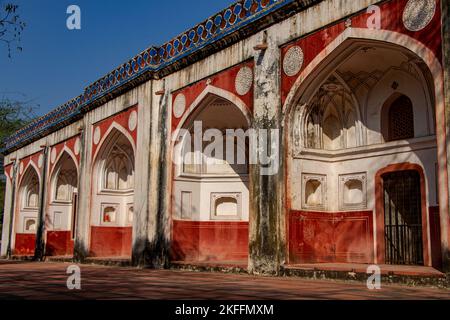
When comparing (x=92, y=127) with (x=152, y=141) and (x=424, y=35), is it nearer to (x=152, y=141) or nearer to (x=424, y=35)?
(x=152, y=141)

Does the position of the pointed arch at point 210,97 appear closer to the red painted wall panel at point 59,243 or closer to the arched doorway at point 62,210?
the arched doorway at point 62,210

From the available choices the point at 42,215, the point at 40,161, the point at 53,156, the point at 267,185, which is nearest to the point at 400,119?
the point at 267,185

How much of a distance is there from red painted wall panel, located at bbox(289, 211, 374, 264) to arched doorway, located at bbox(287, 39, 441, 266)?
0.02 m

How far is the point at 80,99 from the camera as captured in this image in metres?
16.7

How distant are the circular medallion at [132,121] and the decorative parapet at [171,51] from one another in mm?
830

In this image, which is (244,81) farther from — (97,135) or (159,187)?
(97,135)

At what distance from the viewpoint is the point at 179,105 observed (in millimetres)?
12086

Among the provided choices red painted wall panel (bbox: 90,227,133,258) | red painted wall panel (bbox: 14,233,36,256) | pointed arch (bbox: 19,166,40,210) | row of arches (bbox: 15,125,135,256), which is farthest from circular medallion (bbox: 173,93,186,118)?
red painted wall panel (bbox: 14,233,36,256)

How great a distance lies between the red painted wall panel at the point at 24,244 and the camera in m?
20.7

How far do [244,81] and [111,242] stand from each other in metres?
7.52

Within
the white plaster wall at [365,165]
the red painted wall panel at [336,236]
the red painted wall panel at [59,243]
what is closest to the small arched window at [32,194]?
the red painted wall panel at [59,243]

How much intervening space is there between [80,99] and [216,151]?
216 inches
